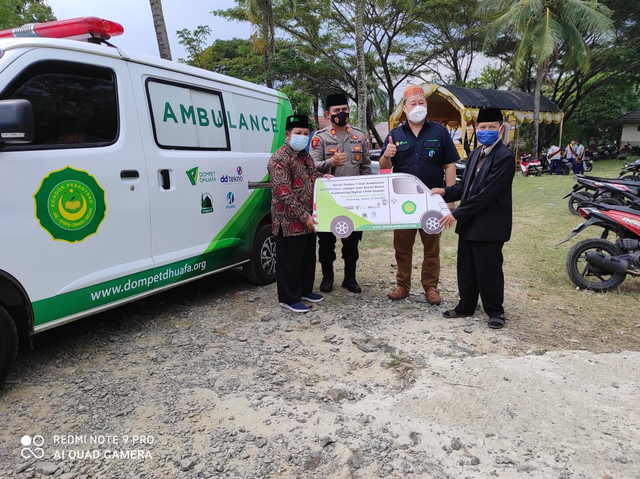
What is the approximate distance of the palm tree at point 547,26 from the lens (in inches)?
722

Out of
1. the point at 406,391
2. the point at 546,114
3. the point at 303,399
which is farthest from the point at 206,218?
the point at 546,114

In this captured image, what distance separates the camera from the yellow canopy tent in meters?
17.7

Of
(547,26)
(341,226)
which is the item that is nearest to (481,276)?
(341,226)

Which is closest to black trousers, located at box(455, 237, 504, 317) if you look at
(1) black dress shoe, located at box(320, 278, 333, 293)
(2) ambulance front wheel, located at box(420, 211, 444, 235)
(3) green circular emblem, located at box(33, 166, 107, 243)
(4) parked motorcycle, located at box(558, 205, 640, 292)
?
(2) ambulance front wheel, located at box(420, 211, 444, 235)

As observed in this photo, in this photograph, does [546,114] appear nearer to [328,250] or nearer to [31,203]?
[328,250]

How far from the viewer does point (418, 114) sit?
13.0ft

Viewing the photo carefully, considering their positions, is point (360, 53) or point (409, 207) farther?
point (360, 53)

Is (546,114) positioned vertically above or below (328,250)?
above

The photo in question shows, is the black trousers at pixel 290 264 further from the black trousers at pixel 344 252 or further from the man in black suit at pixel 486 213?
the man in black suit at pixel 486 213

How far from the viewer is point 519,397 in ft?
8.64

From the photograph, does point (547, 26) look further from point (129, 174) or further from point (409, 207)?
point (129, 174)

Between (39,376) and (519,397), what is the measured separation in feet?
9.92

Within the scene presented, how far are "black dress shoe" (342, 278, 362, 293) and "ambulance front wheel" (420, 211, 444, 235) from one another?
1.18 meters

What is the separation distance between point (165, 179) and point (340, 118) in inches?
67.7
